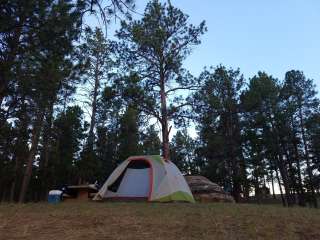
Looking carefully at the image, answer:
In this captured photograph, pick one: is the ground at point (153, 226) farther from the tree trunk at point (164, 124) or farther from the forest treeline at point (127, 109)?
the tree trunk at point (164, 124)

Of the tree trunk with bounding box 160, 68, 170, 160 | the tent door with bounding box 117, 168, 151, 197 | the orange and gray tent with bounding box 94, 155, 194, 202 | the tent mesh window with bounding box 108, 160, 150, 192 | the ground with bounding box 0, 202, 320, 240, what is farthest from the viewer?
the tree trunk with bounding box 160, 68, 170, 160

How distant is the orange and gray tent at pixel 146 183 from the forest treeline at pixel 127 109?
159 inches

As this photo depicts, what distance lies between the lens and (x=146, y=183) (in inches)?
455

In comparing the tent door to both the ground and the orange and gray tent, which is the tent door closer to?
the orange and gray tent

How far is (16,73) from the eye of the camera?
11.3m

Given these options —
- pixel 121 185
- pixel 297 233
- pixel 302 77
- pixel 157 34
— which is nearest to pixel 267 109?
pixel 302 77

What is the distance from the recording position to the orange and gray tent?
11.1m

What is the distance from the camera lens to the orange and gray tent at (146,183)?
1112cm

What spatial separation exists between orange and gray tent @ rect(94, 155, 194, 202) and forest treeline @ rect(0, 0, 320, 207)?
4035 millimetres

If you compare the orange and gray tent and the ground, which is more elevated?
the orange and gray tent

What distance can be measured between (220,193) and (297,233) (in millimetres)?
10943

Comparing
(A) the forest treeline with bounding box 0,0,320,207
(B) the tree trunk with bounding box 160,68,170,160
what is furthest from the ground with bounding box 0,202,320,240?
(B) the tree trunk with bounding box 160,68,170,160

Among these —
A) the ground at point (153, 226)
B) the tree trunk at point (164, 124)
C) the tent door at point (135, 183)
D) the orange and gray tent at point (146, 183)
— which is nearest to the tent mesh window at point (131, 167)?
the orange and gray tent at point (146, 183)

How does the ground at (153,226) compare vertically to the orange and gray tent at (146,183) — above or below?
below
